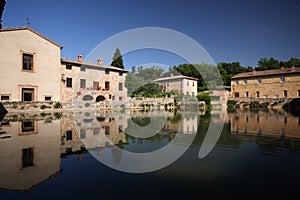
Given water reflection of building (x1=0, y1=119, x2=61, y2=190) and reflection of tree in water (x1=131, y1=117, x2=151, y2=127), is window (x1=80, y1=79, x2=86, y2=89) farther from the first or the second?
water reflection of building (x1=0, y1=119, x2=61, y2=190)

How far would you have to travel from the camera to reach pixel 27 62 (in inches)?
883

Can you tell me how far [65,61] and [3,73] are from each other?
7.42 m

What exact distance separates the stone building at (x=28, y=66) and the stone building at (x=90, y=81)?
1859mm

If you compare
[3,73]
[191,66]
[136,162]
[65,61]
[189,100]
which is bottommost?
[136,162]

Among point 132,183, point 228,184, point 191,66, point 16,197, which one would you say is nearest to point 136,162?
point 132,183

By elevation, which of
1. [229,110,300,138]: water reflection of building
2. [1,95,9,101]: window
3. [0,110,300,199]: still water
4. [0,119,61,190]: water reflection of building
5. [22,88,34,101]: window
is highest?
[22,88,34,101]: window

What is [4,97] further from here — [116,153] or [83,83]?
[116,153]

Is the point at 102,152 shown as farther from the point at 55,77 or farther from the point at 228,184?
the point at 55,77

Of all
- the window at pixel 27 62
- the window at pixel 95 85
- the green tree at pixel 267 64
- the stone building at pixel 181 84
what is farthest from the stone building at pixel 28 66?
the green tree at pixel 267 64

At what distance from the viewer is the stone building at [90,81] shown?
1047 inches

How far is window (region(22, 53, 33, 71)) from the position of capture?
72.7ft

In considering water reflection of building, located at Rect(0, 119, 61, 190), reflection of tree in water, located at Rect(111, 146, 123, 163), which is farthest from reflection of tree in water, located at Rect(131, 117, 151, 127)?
water reflection of building, located at Rect(0, 119, 61, 190)

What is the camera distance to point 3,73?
20.5 meters

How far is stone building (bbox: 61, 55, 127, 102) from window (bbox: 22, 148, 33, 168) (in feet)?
73.4
